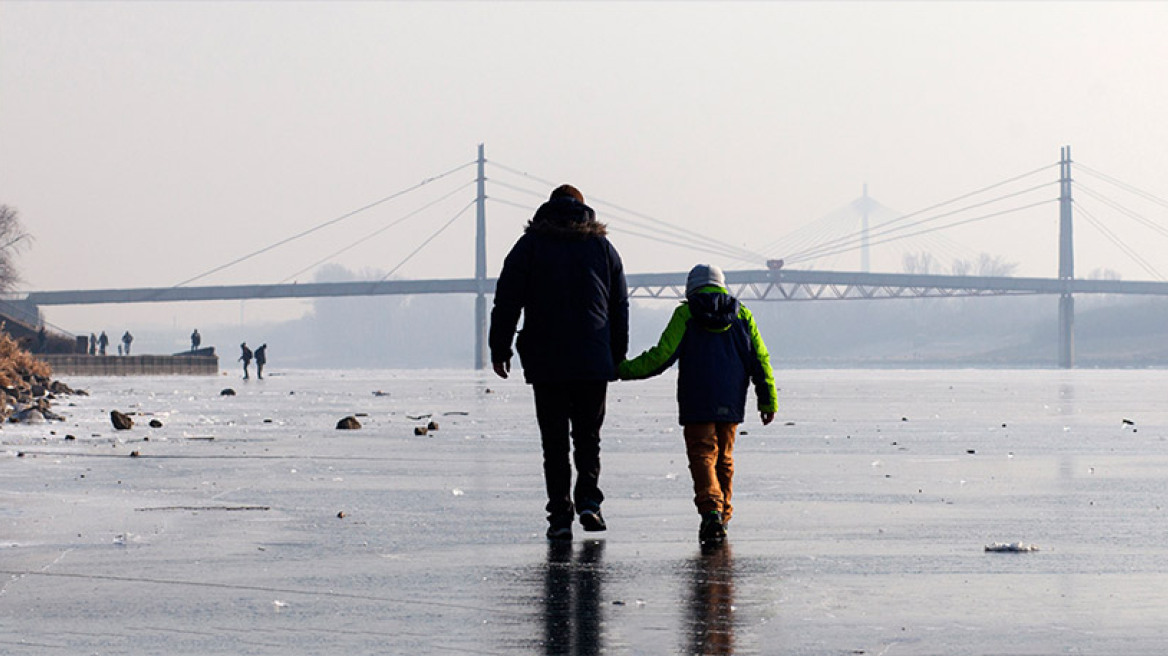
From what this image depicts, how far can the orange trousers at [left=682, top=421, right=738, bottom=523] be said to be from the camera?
298 inches

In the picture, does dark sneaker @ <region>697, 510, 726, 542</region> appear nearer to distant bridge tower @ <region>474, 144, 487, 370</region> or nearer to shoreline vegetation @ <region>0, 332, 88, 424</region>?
shoreline vegetation @ <region>0, 332, 88, 424</region>

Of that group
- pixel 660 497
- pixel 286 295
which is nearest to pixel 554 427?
pixel 660 497

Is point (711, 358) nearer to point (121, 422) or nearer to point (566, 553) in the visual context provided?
point (566, 553)

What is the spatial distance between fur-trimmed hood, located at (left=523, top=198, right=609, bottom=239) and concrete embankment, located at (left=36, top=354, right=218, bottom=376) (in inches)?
1736

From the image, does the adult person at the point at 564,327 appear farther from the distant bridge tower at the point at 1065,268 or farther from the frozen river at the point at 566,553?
the distant bridge tower at the point at 1065,268

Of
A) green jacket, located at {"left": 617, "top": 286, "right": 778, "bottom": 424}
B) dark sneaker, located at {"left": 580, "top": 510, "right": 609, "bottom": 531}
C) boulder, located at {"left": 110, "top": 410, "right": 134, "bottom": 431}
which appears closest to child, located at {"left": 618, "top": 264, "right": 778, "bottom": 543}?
green jacket, located at {"left": 617, "top": 286, "right": 778, "bottom": 424}

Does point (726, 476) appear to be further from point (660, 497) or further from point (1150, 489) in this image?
point (1150, 489)

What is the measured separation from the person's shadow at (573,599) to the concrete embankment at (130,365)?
45.0 meters

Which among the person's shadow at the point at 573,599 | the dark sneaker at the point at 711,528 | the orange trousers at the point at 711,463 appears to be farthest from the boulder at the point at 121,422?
the dark sneaker at the point at 711,528

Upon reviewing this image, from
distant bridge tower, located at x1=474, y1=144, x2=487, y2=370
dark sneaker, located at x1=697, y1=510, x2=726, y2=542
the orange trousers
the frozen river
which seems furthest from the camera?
distant bridge tower, located at x1=474, y1=144, x2=487, y2=370

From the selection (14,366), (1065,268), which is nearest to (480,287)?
(1065,268)

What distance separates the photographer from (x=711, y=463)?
7.82 m

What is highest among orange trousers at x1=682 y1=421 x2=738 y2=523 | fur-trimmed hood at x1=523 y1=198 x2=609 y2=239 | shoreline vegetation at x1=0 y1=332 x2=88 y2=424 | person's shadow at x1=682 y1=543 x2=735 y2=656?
fur-trimmed hood at x1=523 y1=198 x2=609 y2=239

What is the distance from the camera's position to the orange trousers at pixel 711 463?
298 inches
